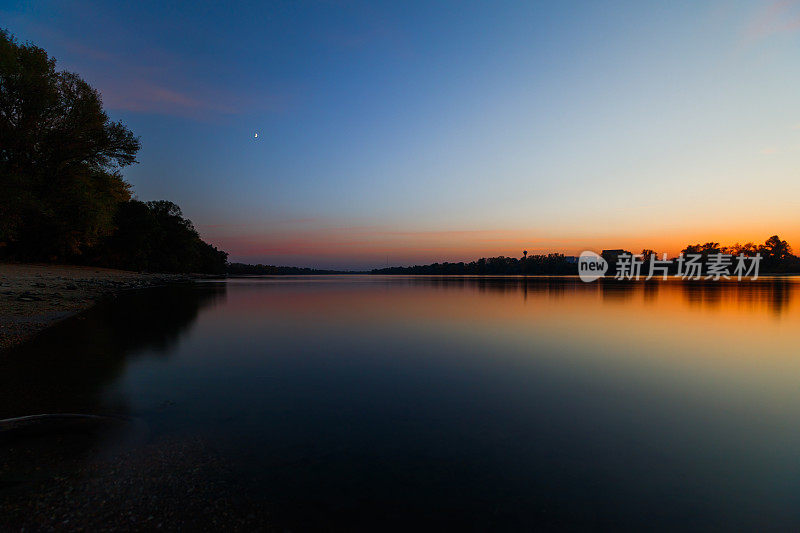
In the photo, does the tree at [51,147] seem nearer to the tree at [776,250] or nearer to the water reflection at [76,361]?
the water reflection at [76,361]

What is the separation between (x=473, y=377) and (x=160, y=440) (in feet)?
21.6

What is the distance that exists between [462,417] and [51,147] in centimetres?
2358

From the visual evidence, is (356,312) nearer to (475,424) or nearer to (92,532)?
(475,424)

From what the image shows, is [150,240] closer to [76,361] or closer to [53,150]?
[53,150]

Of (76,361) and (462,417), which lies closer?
(462,417)

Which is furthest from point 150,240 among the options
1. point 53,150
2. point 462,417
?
point 462,417

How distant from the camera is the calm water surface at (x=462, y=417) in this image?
13.4 ft

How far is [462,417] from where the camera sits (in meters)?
6.66

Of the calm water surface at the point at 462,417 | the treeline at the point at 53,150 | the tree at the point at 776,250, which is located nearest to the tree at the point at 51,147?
the treeline at the point at 53,150

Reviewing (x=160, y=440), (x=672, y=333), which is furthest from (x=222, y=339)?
(x=672, y=333)

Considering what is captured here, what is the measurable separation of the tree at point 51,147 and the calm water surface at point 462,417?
8.71 metres

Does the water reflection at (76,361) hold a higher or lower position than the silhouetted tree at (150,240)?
lower

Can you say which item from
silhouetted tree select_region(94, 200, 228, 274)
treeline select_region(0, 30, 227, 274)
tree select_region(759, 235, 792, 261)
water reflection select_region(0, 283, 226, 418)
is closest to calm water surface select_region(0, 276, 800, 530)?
water reflection select_region(0, 283, 226, 418)

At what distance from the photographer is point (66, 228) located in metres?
22.1
